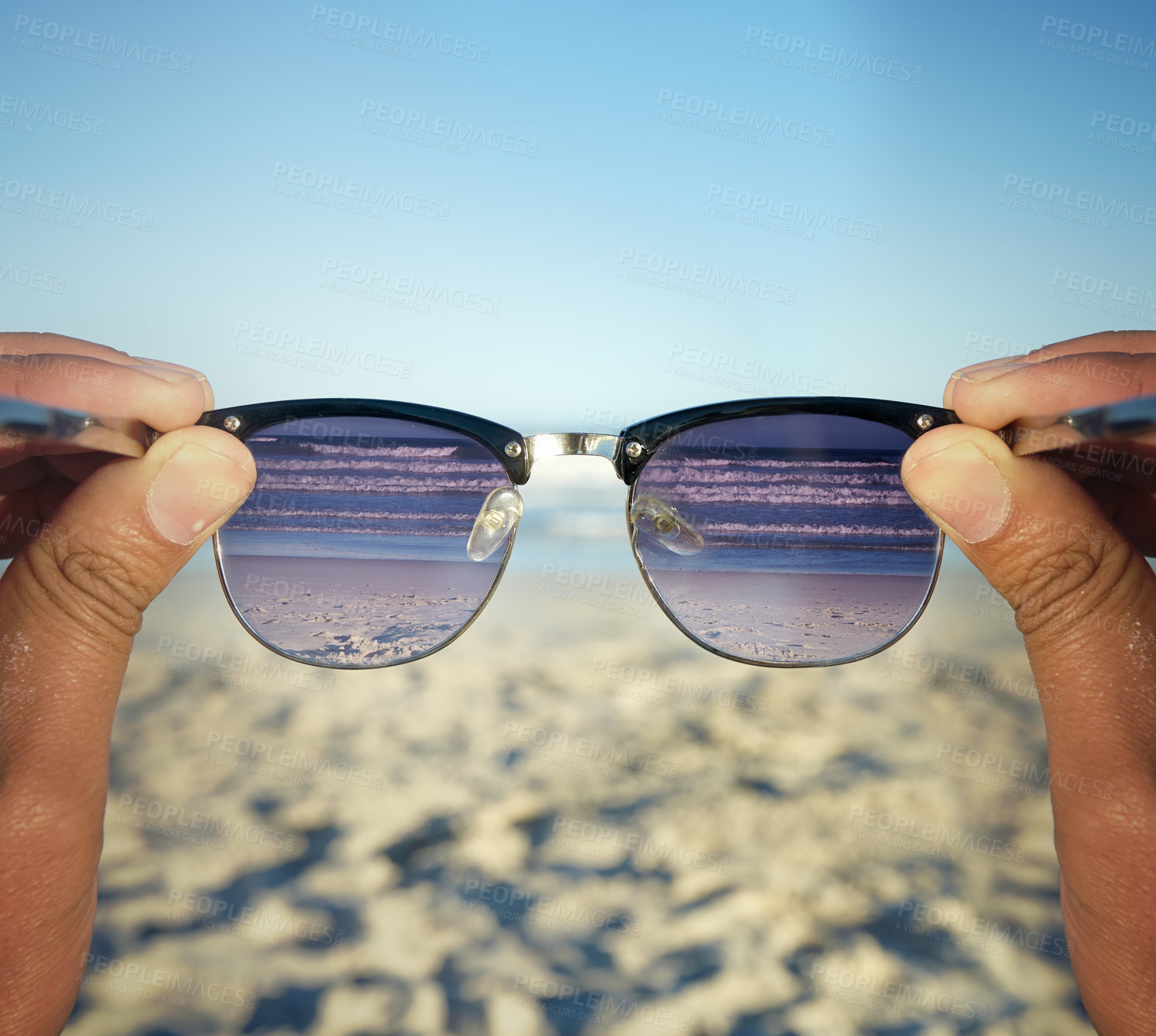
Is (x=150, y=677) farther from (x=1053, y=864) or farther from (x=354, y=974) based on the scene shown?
(x=1053, y=864)

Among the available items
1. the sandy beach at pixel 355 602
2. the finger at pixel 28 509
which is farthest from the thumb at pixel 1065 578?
the finger at pixel 28 509

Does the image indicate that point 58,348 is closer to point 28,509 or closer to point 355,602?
point 28,509

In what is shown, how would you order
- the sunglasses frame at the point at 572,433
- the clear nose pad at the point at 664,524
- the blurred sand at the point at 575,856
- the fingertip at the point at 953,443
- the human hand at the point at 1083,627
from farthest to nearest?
1. the clear nose pad at the point at 664,524
2. the sunglasses frame at the point at 572,433
3. the blurred sand at the point at 575,856
4. the fingertip at the point at 953,443
5. the human hand at the point at 1083,627

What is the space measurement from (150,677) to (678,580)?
2209mm

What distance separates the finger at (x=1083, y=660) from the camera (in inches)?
41.0

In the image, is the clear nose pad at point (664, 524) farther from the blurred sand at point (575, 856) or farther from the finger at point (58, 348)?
the finger at point (58, 348)

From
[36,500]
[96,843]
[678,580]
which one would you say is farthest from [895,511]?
[36,500]

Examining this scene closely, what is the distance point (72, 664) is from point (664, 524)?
1.18 metres

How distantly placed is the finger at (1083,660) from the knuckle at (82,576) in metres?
1.38

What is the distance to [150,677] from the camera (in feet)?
8.68

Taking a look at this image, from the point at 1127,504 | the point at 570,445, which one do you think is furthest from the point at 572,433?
the point at 1127,504

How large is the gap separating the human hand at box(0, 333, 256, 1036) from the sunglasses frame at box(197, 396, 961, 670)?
24 centimetres

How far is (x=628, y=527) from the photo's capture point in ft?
5.46

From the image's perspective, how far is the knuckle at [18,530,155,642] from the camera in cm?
114
